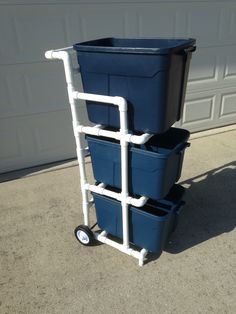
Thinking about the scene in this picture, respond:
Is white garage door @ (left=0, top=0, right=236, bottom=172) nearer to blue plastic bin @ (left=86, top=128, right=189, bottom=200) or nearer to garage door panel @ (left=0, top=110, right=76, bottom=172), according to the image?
garage door panel @ (left=0, top=110, right=76, bottom=172)

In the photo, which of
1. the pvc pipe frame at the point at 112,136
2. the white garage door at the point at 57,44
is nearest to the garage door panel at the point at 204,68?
the white garage door at the point at 57,44

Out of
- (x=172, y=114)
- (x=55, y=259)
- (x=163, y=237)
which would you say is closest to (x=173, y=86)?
(x=172, y=114)

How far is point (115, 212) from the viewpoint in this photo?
2203 mm

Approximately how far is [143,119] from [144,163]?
275 mm

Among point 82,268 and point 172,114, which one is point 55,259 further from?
point 172,114

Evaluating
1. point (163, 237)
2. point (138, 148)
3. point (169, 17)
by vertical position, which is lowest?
point (163, 237)

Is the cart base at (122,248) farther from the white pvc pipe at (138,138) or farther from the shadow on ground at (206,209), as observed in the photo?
the white pvc pipe at (138,138)

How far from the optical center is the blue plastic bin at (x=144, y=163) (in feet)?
6.17

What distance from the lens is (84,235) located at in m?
2.34

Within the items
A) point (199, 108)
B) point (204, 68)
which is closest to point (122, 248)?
point (199, 108)

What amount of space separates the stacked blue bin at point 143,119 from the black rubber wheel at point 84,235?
0.38 ft

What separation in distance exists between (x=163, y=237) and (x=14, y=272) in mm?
1070

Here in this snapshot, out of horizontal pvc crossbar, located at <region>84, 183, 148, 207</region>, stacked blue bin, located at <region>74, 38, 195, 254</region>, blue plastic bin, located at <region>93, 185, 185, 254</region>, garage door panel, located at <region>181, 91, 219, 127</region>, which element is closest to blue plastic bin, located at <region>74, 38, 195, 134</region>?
stacked blue bin, located at <region>74, 38, 195, 254</region>

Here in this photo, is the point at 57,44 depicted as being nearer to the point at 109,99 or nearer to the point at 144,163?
the point at 109,99
